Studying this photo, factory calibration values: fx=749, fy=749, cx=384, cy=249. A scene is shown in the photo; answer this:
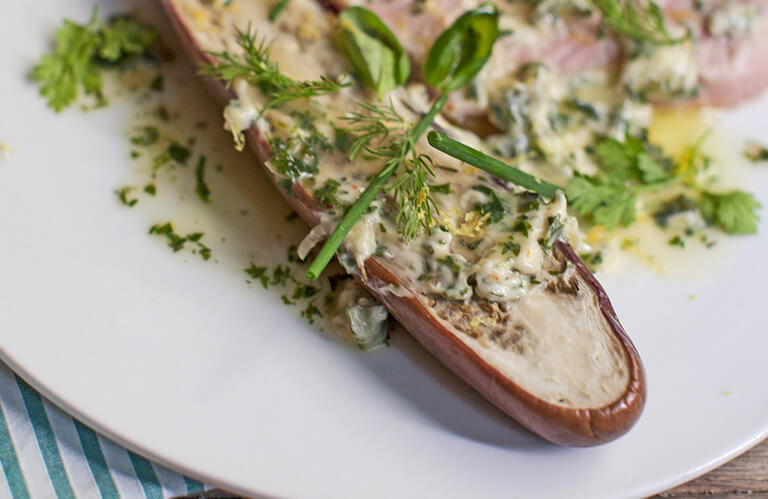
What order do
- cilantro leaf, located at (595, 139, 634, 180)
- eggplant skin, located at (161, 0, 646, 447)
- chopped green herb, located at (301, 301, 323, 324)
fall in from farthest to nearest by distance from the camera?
cilantro leaf, located at (595, 139, 634, 180) < chopped green herb, located at (301, 301, 323, 324) < eggplant skin, located at (161, 0, 646, 447)

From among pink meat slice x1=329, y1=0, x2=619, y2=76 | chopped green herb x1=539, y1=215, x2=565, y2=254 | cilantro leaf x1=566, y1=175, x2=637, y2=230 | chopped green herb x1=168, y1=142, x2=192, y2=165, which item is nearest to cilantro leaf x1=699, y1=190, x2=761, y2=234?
cilantro leaf x1=566, y1=175, x2=637, y2=230

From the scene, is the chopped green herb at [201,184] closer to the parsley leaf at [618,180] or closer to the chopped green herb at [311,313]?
the chopped green herb at [311,313]

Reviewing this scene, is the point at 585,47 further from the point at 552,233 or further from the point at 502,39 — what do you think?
the point at 552,233

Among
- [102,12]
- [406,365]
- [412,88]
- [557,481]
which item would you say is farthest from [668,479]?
[102,12]

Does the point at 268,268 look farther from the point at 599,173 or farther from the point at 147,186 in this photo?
the point at 599,173

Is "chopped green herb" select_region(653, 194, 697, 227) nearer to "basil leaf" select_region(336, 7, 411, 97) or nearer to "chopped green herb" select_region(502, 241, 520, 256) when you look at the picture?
"chopped green herb" select_region(502, 241, 520, 256)

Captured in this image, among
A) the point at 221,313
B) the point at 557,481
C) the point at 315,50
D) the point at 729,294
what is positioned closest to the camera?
the point at 557,481

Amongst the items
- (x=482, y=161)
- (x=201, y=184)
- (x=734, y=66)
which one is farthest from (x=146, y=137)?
(x=734, y=66)

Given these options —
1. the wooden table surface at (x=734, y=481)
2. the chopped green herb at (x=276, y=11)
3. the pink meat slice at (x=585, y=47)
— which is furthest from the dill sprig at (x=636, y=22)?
the wooden table surface at (x=734, y=481)
